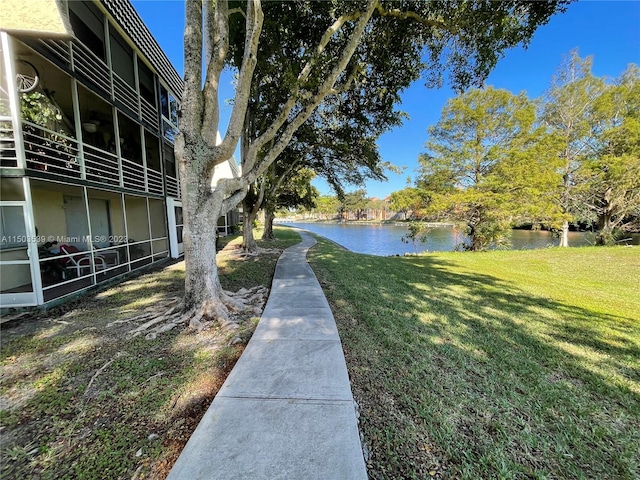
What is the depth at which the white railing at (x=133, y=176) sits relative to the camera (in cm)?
756

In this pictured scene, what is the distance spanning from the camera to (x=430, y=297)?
5.59m

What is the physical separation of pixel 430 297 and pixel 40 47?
894 centimetres

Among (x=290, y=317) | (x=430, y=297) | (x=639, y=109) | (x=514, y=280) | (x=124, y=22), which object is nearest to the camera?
(x=290, y=317)

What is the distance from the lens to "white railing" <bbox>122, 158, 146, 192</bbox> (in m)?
7.56

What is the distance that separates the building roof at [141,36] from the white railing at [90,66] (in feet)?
3.67

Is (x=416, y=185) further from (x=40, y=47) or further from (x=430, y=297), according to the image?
(x=40, y=47)

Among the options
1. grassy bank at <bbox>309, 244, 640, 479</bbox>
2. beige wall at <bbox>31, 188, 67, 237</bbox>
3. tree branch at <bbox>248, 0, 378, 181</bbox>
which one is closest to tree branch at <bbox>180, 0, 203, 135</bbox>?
tree branch at <bbox>248, 0, 378, 181</bbox>

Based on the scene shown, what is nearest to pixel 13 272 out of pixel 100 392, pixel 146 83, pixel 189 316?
pixel 189 316

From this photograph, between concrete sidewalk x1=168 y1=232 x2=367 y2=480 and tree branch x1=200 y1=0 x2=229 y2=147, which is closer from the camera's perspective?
concrete sidewalk x1=168 y1=232 x2=367 y2=480

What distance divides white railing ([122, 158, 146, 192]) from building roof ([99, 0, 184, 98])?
335cm

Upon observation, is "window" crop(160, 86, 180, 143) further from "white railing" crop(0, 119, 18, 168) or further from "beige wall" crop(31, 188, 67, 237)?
"white railing" crop(0, 119, 18, 168)

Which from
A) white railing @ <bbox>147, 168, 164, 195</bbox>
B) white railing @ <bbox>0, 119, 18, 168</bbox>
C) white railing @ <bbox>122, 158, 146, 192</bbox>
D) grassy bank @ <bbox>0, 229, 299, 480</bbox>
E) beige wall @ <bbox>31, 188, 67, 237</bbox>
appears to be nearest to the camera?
grassy bank @ <bbox>0, 229, 299, 480</bbox>

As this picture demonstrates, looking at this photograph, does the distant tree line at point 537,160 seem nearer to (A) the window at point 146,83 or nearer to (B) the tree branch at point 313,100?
(B) the tree branch at point 313,100

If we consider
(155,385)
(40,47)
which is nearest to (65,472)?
(155,385)
